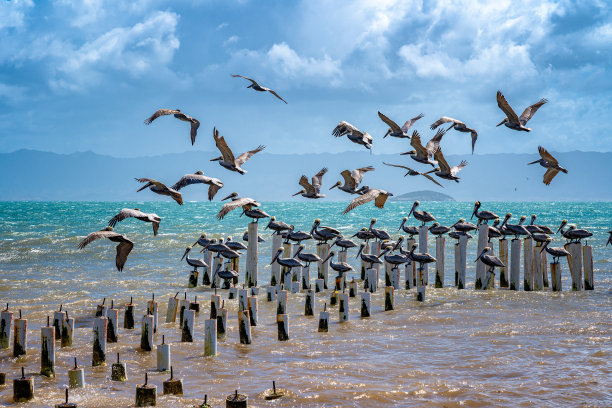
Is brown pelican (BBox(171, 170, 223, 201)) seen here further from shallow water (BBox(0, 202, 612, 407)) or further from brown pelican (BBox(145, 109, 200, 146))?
shallow water (BBox(0, 202, 612, 407))

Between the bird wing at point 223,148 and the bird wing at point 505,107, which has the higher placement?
the bird wing at point 505,107

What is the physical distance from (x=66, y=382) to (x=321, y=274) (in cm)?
1104

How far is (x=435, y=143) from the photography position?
17500 millimetres

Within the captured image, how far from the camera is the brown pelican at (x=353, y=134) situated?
651 inches

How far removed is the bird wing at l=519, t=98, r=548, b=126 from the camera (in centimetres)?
1702

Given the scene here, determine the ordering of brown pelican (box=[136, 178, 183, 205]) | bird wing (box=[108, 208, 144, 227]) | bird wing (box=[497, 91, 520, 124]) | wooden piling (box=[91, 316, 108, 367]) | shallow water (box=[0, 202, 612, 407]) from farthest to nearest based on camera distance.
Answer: bird wing (box=[497, 91, 520, 124]), brown pelican (box=[136, 178, 183, 205]), bird wing (box=[108, 208, 144, 227]), wooden piling (box=[91, 316, 108, 367]), shallow water (box=[0, 202, 612, 407])

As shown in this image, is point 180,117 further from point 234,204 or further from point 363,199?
point 363,199

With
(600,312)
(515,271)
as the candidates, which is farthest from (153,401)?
(515,271)

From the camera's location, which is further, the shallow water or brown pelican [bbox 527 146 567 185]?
brown pelican [bbox 527 146 567 185]

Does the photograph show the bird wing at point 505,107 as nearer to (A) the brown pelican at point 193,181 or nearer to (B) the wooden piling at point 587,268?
(B) the wooden piling at point 587,268

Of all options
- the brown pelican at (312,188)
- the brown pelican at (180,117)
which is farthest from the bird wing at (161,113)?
the brown pelican at (312,188)

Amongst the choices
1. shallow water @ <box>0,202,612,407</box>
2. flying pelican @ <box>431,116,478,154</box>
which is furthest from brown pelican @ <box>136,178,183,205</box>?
flying pelican @ <box>431,116,478,154</box>

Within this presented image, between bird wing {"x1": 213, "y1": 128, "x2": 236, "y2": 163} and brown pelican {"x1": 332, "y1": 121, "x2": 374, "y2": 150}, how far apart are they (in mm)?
2797

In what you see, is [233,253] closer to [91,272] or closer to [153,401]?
[91,272]
